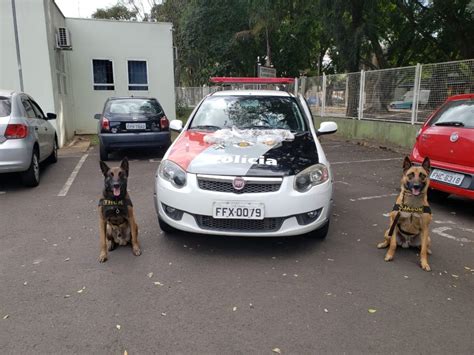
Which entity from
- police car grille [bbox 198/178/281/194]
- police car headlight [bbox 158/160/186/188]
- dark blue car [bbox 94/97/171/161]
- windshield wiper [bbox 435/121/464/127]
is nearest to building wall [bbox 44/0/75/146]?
dark blue car [bbox 94/97/171/161]

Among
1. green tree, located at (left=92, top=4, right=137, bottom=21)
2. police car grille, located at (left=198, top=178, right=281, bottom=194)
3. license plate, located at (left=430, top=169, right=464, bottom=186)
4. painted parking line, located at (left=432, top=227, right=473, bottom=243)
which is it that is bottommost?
painted parking line, located at (left=432, top=227, right=473, bottom=243)

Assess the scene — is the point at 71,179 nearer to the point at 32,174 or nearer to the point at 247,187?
the point at 32,174

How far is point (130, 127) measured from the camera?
9312 mm

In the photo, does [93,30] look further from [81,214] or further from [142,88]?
[81,214]

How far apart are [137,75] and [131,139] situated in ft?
23.2

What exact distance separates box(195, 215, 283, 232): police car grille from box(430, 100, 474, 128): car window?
3185 millimetres

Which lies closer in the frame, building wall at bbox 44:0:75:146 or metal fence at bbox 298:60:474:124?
metal fence at bbox 298:60:474:124

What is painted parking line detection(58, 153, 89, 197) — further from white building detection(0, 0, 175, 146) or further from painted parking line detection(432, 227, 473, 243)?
painted parking line detection(432, 227, 473, 243)

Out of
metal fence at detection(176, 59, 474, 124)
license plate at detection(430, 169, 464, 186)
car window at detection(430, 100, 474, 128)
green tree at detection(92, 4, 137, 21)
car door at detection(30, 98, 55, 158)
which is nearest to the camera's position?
license plate at detection(430, 169, 464, 186)

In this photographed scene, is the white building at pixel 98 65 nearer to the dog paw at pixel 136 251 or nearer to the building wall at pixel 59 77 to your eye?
the building wall at pixel 59 77

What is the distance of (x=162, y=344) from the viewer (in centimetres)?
267

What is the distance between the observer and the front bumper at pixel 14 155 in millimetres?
6285

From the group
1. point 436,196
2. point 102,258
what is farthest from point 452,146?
point 102,258

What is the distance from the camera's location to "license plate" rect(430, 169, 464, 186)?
520 centimetres
